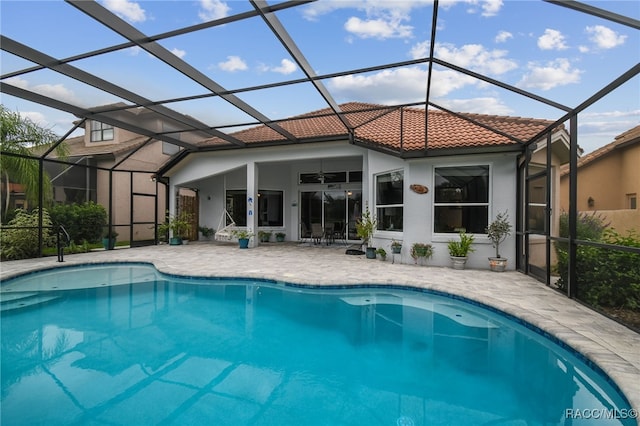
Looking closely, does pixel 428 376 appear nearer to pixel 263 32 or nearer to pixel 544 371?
pixel 544 371

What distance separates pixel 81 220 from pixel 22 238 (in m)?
2.41

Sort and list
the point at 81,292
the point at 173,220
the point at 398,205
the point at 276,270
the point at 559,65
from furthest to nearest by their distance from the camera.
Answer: the point at 173,220
the point at 398,205
the point at 276,270
the point at 81,292
the point at 559,65

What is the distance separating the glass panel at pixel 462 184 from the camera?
7590 mm

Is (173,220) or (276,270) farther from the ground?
(173,220)

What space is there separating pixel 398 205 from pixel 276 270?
3.62 m

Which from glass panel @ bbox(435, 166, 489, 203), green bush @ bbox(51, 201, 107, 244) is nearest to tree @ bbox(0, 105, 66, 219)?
green bush @ bbox(51, 201, 107, 244)

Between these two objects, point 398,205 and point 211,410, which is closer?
point 211,410

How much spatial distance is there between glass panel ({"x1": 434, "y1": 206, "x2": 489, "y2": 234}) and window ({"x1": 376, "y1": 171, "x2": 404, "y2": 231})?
978 mm

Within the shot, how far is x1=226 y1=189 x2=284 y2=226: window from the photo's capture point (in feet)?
44.1

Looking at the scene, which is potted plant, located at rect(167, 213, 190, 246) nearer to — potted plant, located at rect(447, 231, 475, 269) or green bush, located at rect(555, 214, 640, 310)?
potted plant, located at rect(447, 231, 475, 269)

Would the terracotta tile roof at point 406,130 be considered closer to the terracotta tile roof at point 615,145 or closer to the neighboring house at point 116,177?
the terracotta tile roof at point 615,145

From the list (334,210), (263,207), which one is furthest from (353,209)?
(263,207)

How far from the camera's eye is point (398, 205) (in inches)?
335

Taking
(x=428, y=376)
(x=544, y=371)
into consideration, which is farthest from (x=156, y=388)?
(x=544, y=371)
